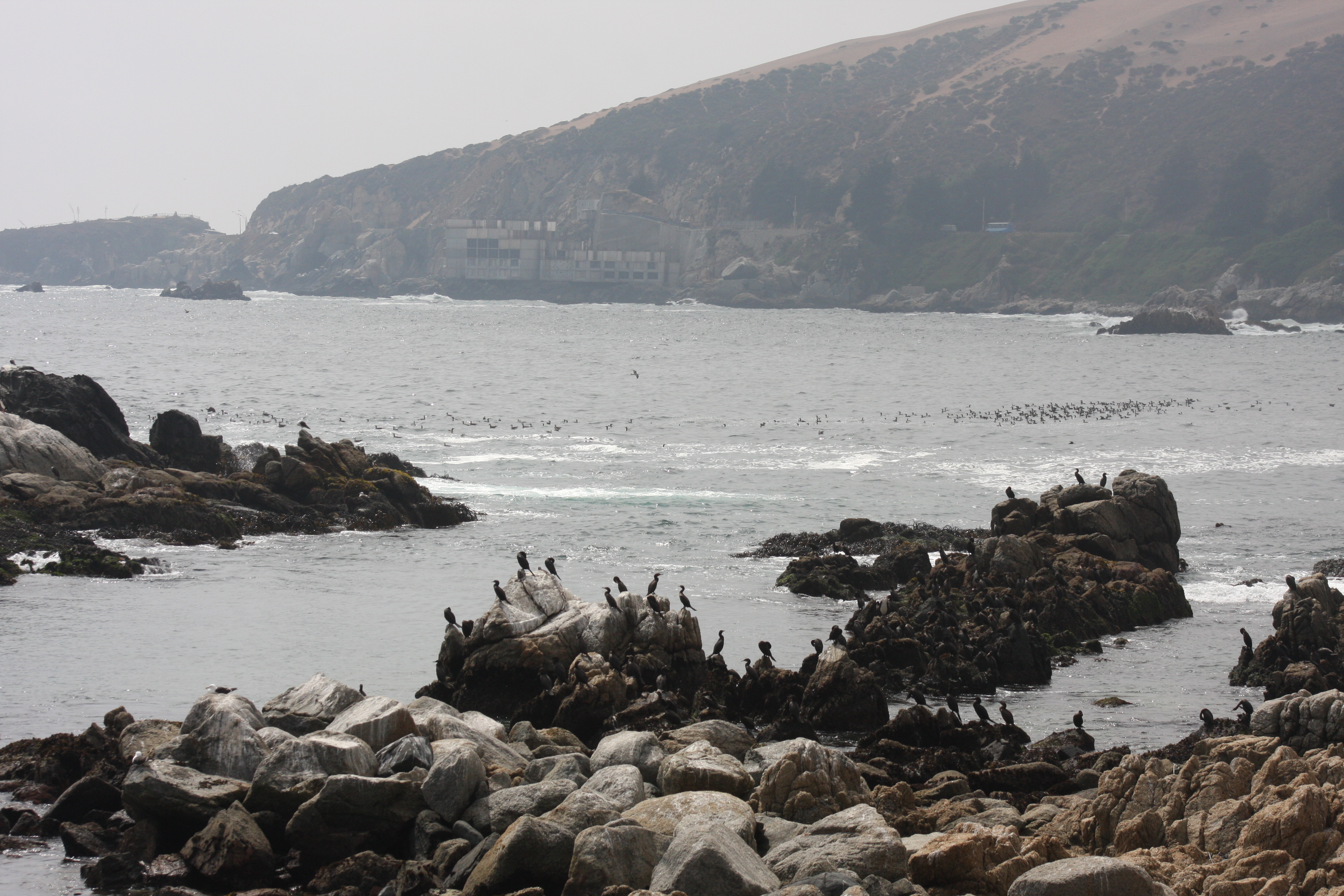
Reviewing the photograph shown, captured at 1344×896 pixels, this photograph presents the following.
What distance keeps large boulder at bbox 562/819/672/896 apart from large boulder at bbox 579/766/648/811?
105cm

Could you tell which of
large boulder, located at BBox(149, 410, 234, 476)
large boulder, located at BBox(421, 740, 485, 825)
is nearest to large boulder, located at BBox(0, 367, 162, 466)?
large boulder, located at BBox(149, 410, 234, 476)

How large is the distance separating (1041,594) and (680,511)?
11.8 m

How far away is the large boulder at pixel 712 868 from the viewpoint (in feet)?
30.7

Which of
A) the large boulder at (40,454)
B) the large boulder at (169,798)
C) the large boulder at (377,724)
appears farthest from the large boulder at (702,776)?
the large boulder at (40,454)

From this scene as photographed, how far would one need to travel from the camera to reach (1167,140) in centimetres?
17462

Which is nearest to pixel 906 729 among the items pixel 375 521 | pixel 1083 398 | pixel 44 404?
pixel 375 521

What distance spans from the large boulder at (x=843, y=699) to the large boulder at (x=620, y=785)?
4.59 m

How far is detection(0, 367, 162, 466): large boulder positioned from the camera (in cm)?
3014

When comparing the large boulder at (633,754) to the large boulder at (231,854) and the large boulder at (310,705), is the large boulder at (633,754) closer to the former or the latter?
→ the large boulder at (310,705)

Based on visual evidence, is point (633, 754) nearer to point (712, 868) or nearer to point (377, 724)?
point (377, 724)

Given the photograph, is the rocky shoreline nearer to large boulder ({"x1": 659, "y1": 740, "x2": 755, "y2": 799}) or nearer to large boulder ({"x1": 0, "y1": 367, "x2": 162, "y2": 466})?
large boulder ({"x1": 0, "y1": 367, "x2": 162, "y2": 466})

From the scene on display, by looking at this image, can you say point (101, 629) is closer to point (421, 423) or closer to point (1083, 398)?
point (421, 423)

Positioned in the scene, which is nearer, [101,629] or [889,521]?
[101,629]

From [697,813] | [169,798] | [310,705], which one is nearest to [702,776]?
[697,813]
